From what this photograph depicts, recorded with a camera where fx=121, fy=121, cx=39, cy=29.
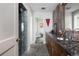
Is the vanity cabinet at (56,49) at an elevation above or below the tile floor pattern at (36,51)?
above

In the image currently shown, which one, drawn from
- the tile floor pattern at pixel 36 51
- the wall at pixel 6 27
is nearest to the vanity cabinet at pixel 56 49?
the tile floor pattern at pixel 36 51

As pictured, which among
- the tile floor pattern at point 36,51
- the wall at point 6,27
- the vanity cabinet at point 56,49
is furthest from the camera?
the tile floor pattern at point 36,51

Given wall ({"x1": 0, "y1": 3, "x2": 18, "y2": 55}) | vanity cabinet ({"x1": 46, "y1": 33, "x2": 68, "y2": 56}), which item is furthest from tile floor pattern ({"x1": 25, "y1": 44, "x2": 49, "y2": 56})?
wall ({"x1": 0, "y1": 3, "x2": 18, "y2": 55})

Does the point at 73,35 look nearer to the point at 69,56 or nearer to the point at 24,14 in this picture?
the point at 69,56

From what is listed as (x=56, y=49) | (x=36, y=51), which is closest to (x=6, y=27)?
(x=56, y=49)

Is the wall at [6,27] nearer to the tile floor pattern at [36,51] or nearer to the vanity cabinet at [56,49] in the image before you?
the vanity cabinet at [56,49]

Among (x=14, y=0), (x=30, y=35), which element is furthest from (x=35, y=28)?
(x=14, y=0)

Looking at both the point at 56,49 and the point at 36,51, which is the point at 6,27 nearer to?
the point at 56,49

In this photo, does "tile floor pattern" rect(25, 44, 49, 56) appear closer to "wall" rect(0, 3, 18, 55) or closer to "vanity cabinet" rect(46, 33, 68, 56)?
"vanity cabinet" rect(46, 33, 68, 56)

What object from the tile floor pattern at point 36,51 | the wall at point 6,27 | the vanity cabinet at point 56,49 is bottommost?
the tile floor pattern at point 36,51

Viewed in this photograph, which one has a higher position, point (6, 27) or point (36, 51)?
point (6, 27)

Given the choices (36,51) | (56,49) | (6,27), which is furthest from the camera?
(36,51)

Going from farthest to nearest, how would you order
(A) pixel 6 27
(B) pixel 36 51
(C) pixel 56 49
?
1. (B) pixel 36 51
2. (C) pixel 56 49
3. (A) pixel 6 27

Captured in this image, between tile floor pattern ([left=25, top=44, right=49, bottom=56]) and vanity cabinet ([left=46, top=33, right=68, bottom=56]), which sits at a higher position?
vanity cabinet ([left=46, top=33, right=68, bottom=56])
